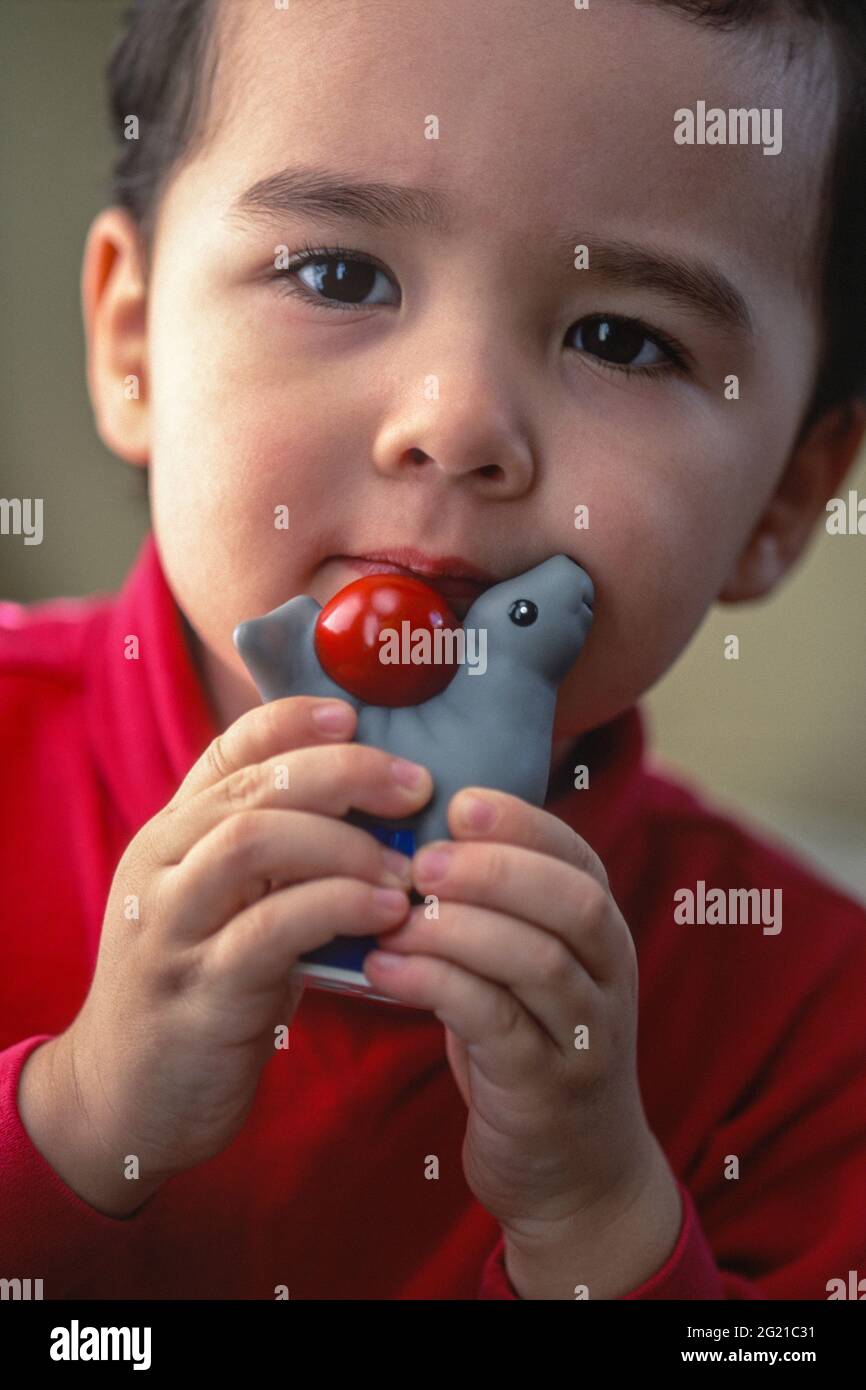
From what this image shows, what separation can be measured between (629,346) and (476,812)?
0.26 meters

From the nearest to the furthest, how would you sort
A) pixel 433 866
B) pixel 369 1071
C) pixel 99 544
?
pixel 433 866 → pixel 369 1071 → pixel 99 544

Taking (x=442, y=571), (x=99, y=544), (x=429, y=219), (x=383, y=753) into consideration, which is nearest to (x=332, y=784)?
(x=383, y=753)

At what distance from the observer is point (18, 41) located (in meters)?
1.48

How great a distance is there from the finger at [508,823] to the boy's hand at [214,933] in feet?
0.05

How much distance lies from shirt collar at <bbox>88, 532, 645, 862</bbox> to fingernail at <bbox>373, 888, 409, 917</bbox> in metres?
0.28

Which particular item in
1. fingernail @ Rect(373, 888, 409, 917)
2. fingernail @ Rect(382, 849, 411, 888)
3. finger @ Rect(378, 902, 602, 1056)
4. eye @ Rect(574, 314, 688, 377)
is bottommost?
finger @ Rect(378, 902, 602, 1056)

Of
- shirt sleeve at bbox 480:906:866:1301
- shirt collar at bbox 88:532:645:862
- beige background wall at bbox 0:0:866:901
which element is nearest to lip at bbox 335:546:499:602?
shirt collar at bbox 88:532:645:862

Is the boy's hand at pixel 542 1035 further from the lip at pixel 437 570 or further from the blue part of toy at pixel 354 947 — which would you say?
the lip at pixel 437 570

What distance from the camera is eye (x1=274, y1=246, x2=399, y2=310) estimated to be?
64 cm

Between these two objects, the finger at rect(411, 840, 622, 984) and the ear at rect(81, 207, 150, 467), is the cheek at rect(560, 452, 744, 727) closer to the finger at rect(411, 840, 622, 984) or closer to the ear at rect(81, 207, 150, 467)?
the finger at rect(411, 840, 622, 984)

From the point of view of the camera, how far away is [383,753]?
53cm

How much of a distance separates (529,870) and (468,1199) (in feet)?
1.01

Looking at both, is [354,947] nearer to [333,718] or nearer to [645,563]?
[333,718]
